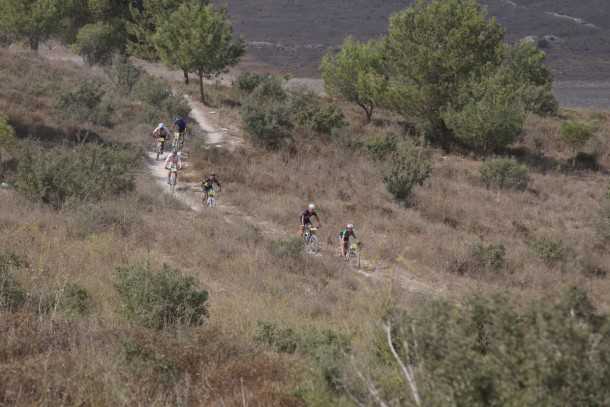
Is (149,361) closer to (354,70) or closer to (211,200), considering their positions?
(211,200)

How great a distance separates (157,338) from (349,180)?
1743cm

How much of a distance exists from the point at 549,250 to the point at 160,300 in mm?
12718

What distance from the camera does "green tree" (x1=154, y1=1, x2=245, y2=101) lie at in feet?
118

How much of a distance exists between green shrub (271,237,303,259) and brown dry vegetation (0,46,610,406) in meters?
0.19

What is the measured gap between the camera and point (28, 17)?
41625 mm

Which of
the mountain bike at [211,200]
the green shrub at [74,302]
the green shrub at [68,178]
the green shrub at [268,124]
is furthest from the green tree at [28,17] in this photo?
the green shrub at [74,302]

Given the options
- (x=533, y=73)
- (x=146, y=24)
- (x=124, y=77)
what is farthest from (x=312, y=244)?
(x=533, y=73)

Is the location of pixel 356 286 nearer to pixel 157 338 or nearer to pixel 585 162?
pixel 157 338

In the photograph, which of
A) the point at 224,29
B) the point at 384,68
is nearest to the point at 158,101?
the point at 224,29

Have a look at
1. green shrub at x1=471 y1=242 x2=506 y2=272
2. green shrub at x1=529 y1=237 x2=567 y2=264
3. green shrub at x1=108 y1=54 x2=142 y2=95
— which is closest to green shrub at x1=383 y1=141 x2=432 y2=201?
green shrub at x1=529 y1=237 x2=567 y2=264

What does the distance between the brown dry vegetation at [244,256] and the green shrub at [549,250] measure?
20 cm

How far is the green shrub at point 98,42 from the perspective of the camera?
44.3m

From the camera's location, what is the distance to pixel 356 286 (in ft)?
37.4

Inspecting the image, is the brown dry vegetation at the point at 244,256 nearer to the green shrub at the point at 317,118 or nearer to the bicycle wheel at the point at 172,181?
the bicycle wheel at the point at 172,181
